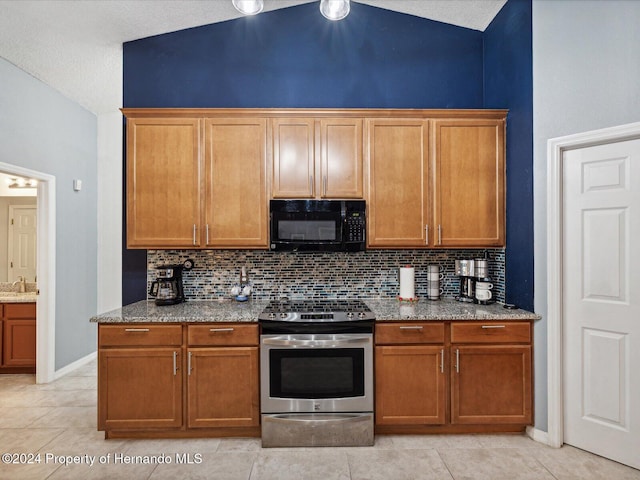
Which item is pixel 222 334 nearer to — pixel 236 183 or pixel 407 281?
pixel 236 183

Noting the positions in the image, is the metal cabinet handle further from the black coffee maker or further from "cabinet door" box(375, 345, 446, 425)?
"cabinet door" box(375, 345, 446, 425)

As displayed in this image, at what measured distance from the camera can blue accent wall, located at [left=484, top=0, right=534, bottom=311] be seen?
8.72 ft

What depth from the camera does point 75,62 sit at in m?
3.35

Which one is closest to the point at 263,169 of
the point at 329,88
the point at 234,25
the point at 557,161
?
the point at 329,88

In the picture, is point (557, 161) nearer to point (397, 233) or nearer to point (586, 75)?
point (586, 75)

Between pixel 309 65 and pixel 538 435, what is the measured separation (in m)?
3.38

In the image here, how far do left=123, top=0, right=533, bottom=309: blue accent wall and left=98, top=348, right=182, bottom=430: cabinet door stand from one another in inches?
31.2

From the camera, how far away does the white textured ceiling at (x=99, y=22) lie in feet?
9.09

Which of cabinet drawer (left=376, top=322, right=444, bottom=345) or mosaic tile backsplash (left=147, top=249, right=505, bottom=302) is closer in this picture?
cabinet drawer (left=376, top=322, right=444, bottom=345)

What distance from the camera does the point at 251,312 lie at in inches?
105

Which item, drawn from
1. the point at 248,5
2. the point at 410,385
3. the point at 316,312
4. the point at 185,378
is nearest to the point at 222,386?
the point at 185,378

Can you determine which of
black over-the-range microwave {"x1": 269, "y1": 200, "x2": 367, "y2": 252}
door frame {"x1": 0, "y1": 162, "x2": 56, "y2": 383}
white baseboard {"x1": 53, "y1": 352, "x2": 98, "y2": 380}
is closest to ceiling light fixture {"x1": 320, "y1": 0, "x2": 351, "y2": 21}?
black over-the-range microwave {"x1": 269, "y1": 200, "x2": 367, "y2": 252}

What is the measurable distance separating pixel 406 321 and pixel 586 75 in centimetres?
200

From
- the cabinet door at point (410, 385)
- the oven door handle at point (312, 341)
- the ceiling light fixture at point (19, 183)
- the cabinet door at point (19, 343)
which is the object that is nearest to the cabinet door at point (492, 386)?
the cabinet door at point (410, 385)
